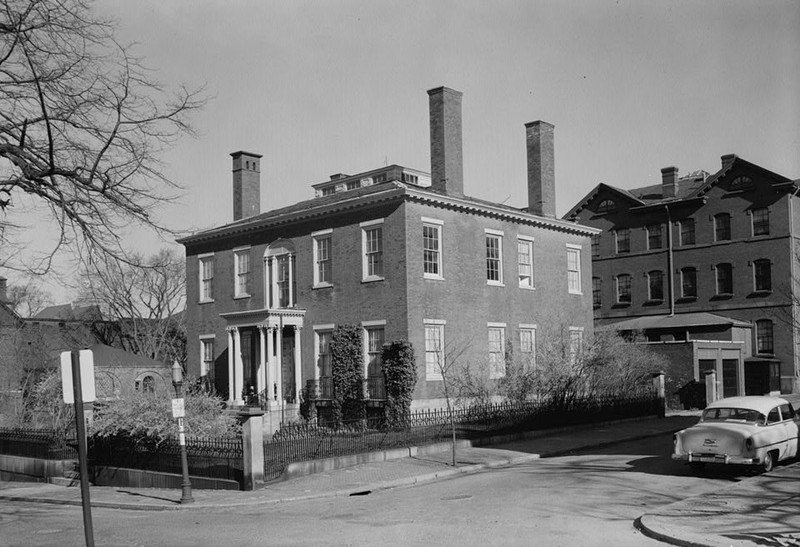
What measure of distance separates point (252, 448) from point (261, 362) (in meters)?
16.0

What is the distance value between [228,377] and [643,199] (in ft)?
118

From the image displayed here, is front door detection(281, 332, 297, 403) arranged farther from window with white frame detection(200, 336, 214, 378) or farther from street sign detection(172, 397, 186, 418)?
street sign detection(172, 397, 186, 418)

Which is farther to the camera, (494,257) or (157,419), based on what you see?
(494,257)

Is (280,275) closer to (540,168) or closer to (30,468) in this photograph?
(540,168)

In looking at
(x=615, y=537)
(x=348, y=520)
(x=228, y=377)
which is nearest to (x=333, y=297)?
(x=228, y=377)

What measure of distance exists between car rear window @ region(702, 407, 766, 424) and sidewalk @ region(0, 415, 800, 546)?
3.74ft

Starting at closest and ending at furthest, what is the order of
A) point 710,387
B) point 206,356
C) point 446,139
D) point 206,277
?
point 446,139 < point 710,387 < point 206,356 < point 206,277

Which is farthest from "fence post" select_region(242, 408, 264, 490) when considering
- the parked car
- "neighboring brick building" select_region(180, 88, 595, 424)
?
"neighboring brick building" select_region(180, 88, 595, 424)

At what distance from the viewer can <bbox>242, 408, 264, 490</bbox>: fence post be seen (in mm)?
18938

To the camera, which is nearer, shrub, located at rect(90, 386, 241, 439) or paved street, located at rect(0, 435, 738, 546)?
paved street, located at rect(0, 435, 738, 546)

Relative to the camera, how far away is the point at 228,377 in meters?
38.3

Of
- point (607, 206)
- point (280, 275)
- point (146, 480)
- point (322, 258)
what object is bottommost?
point (146, 480)

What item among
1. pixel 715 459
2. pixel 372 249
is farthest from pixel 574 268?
pixel 715 459

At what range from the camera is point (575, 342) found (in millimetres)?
A: 35906
